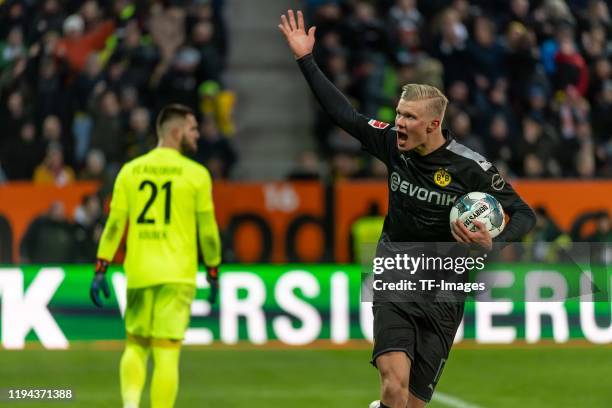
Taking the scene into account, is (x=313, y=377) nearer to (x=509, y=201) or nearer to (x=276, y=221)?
(x=276, y=221)

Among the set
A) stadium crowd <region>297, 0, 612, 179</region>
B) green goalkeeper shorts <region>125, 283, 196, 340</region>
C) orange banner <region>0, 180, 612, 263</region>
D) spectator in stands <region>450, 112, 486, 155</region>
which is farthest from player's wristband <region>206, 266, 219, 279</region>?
spectator in stands <region>450, 112, 486, 155</region>

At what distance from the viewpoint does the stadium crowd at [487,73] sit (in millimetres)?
18203

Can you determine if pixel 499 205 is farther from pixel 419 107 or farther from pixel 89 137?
pixel 89 137

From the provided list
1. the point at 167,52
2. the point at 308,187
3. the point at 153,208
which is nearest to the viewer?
the point at 153,208

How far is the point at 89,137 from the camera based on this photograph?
684 inches

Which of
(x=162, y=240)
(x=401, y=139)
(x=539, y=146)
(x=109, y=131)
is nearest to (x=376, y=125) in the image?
(x=401, y=139)

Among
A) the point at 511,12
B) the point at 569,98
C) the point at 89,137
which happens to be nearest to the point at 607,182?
the point at 569,98

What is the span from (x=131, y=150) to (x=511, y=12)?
239 inches

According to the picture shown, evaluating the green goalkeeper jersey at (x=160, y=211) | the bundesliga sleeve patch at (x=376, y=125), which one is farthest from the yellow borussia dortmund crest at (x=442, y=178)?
the green goalkeeper jersey at (x=160, y=211)

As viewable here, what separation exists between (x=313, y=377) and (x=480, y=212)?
5608 mm

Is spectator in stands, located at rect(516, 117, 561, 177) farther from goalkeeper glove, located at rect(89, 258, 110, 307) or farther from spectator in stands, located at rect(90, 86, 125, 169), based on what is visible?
goalkeeper glove, located at rect(89, 258, 110, 307)

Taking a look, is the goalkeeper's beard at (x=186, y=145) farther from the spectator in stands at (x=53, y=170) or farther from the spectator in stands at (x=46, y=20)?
the spectator in stands at (x=46, y=20)

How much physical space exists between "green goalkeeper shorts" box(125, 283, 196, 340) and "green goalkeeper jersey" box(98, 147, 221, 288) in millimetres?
64

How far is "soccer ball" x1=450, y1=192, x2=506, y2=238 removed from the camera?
24.2 feet
